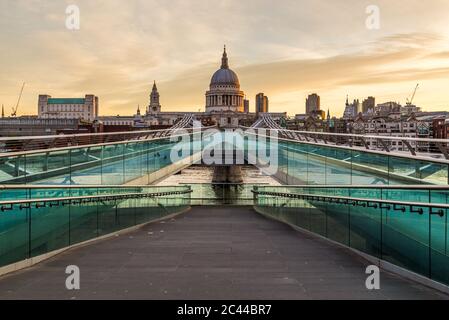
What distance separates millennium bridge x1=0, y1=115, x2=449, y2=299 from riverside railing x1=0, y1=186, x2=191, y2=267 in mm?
20

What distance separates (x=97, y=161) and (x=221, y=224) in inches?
120

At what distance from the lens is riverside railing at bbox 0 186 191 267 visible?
674 cm

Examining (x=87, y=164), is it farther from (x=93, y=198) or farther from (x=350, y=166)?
(x=350, y=166)

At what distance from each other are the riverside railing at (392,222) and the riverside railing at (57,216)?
3890mm

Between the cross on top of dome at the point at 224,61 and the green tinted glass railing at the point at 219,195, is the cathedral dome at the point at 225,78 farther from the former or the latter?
the green tinted glass railing at the point at 219,195

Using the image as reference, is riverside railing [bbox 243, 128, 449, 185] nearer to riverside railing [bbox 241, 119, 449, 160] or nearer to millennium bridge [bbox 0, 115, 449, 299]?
millennium bridge [bbox 0, 115, 449, 299]

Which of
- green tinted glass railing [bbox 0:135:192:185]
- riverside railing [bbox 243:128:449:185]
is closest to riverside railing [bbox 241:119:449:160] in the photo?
riverside railing [bbox 243:128:449:185]

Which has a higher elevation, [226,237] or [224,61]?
[224,61]

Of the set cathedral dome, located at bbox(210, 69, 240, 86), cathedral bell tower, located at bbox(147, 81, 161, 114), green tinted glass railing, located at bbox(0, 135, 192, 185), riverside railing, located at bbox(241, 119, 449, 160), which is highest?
cathedral dome, located at bbox(210, 69, 240, 86)

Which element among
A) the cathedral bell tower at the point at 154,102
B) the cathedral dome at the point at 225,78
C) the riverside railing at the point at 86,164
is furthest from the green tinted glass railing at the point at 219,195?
the cathedral bell tower at the point at 154,102

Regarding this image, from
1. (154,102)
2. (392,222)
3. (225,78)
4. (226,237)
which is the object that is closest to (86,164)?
(226,237)

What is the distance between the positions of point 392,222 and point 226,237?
11.0ft

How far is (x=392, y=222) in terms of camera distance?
7.18 metres

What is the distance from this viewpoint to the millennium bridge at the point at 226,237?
18.9 feet
